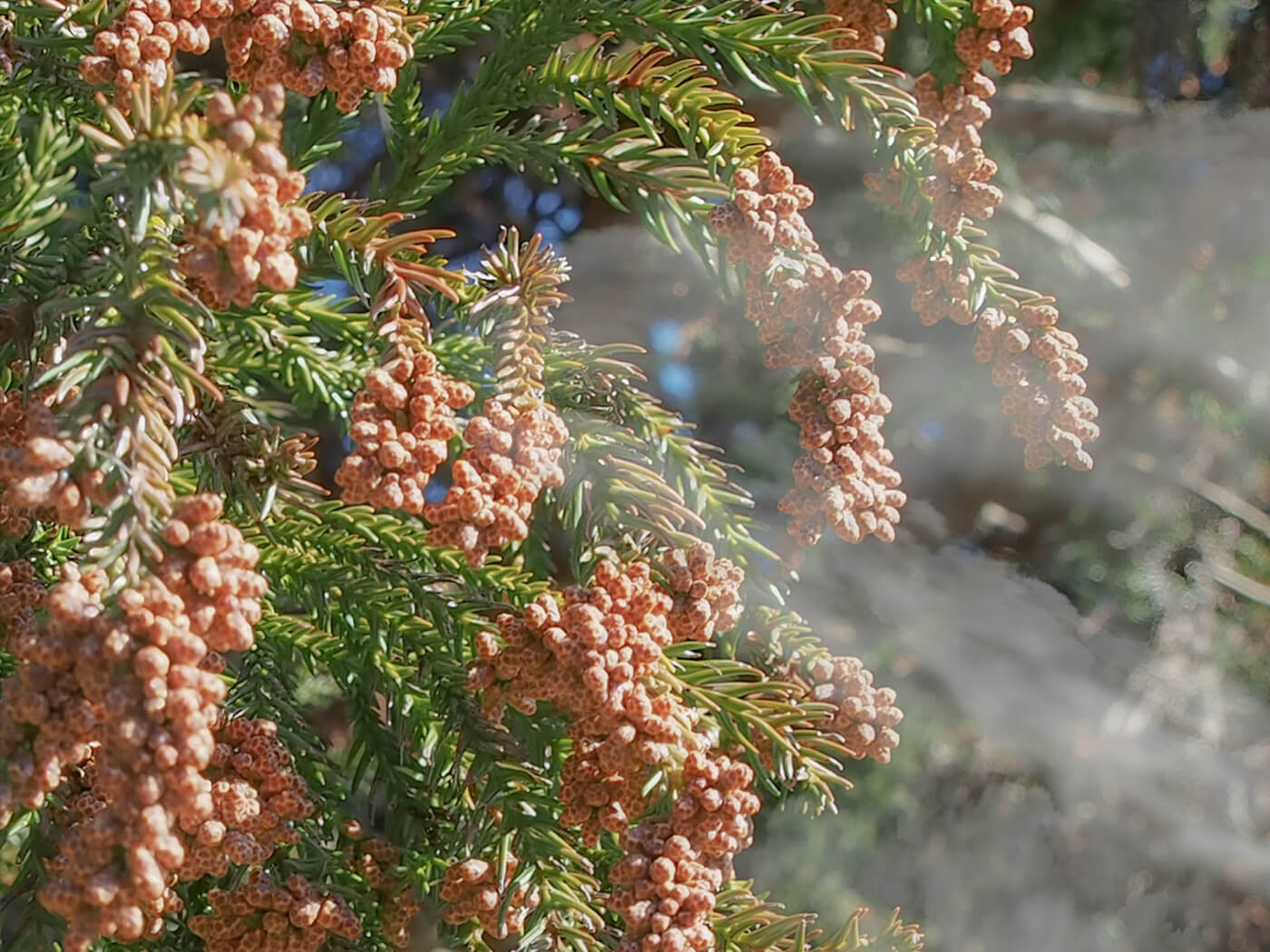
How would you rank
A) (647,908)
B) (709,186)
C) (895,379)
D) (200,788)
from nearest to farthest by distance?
(200,788)
(647,908)
(709,186)
(895,379)

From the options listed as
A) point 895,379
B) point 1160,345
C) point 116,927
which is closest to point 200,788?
point 116,927

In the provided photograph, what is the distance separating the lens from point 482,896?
50 cm

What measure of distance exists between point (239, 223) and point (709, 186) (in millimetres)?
259

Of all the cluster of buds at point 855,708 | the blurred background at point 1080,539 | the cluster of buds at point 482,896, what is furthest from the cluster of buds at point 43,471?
the blurred background at point 1080,539

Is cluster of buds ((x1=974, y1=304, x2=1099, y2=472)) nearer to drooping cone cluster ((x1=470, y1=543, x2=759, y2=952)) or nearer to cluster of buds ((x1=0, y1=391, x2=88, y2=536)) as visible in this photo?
drooping cone cluster ((x1=470, y1=543, x2=759, y2=952))

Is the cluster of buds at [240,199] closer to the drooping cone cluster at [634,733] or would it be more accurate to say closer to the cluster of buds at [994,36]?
the drooping cone cluster at [634,733]

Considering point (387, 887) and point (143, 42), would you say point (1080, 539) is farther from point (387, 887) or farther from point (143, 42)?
point (143, 42)

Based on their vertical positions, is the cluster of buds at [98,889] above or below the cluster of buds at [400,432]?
below

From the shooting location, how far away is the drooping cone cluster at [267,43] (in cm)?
43

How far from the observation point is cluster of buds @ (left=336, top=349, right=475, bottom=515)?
0.40 metres

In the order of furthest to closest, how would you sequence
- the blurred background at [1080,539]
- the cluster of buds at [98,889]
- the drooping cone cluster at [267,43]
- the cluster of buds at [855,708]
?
the blurred background at [1080,539]
the cluster of buds at [855,708]
the drooping cone cluster at [267,43]
the cluster of buds at [98,889]

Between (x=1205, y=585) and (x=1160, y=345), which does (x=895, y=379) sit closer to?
(x=1160, y=345)

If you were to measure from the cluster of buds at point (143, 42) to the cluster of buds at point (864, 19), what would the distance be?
0.99 feet

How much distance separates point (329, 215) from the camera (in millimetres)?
495
